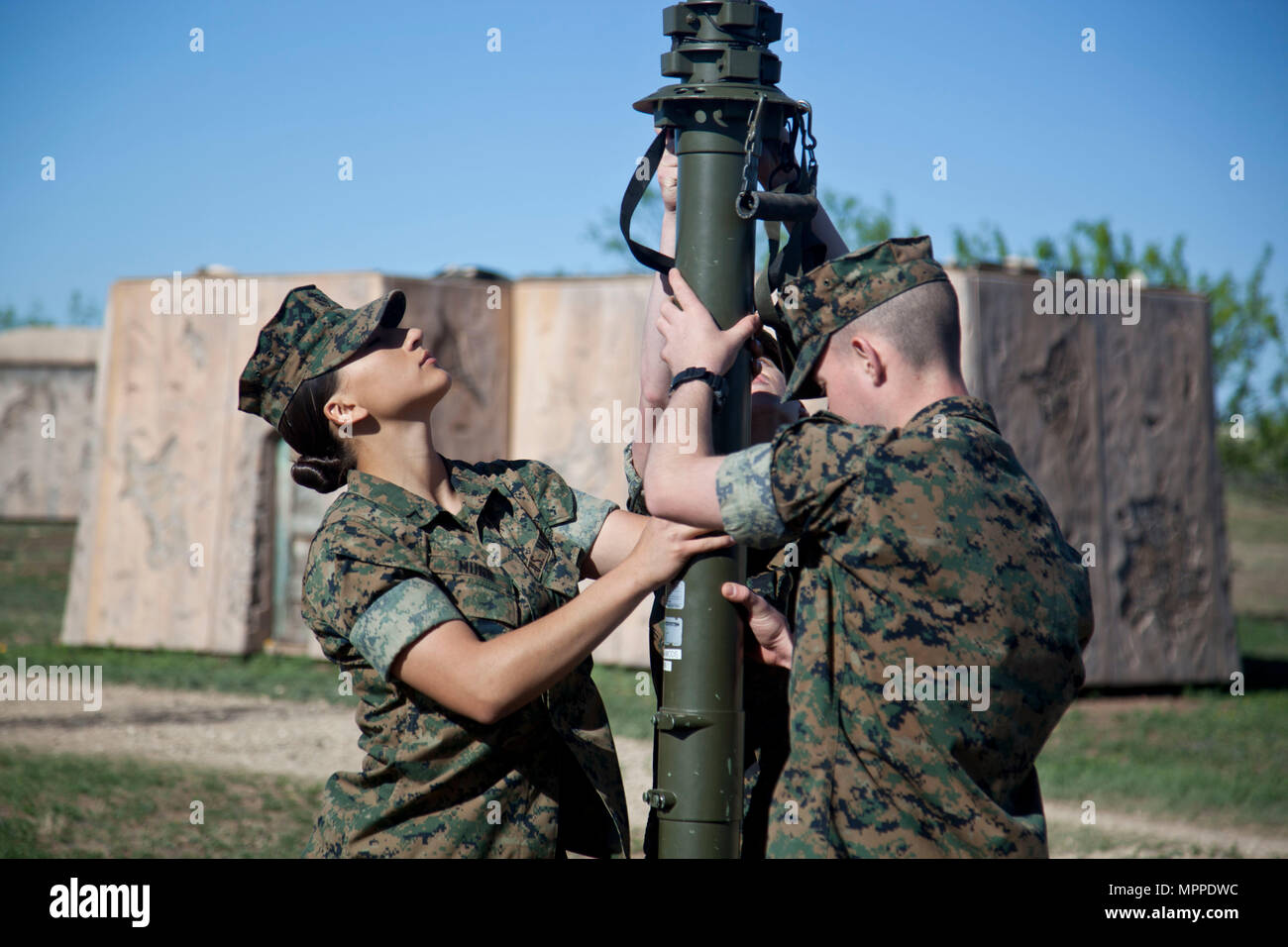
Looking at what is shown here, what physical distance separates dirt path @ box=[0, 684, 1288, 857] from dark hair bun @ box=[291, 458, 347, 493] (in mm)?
4807

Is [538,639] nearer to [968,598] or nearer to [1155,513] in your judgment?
[968,598]

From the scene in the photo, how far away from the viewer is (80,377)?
1150 inches

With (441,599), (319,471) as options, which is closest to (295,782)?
(319,471)

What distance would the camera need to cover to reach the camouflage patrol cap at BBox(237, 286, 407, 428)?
10.5 ft

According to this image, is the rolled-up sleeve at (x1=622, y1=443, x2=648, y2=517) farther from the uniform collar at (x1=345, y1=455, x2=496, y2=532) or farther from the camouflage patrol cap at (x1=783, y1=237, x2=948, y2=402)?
the camouflage patrol cap at (x1=783, y1=237, x2=948, y2=402)

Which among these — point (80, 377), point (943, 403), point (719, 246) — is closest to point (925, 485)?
point (943, 403)

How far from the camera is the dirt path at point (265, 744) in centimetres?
760

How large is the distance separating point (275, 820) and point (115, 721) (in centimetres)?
354

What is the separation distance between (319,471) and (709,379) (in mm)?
1122
